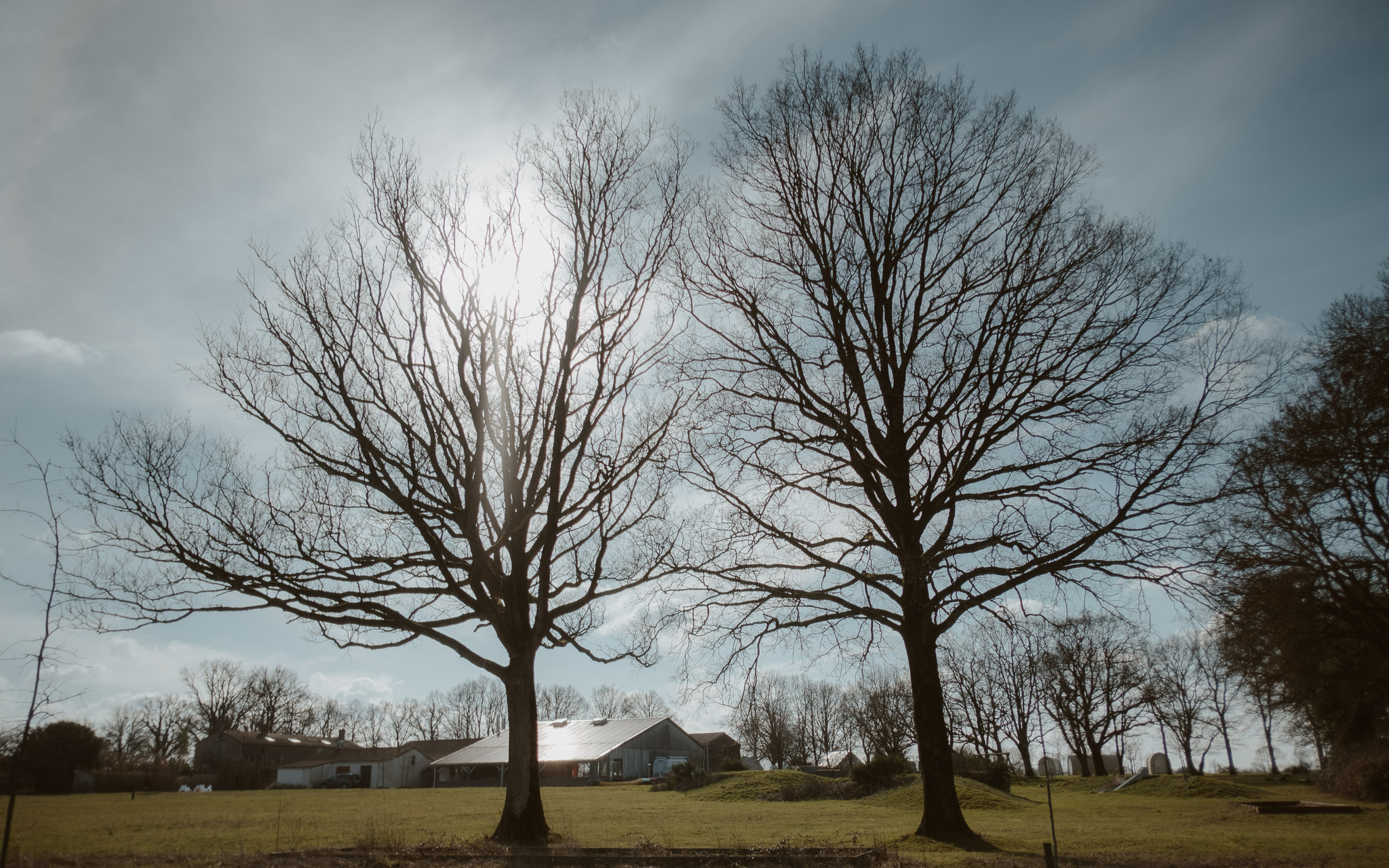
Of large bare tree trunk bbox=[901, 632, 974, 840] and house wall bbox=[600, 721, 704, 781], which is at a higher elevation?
large bare tree trunk bbox=[901, 632, 974, 840]

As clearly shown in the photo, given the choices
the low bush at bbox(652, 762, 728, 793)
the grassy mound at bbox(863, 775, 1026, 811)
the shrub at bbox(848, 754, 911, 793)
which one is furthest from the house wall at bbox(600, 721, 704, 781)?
the grassy mound at bbox(863, 775, 1026, 811)

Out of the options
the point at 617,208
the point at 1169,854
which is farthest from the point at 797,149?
the point at 1169,854

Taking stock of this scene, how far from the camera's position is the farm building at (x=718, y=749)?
231 ft

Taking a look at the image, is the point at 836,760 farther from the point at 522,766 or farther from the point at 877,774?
the point at 522,766

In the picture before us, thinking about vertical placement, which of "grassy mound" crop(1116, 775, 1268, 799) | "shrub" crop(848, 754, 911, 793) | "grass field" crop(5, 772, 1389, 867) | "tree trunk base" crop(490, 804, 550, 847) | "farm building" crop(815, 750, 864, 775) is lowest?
"farm building" crop(815, 750, 864, 775)

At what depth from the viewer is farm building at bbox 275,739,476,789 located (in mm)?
73062

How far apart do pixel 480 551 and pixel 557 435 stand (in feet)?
8.23

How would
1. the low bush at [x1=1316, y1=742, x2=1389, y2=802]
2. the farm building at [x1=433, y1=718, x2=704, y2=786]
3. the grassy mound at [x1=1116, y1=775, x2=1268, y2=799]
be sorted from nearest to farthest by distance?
the low bush at [x1=1316, y1=742, x2=1389, y2=802], the grassy mound at [x1=1116, y1=775, x2=1268, y2=799], the farm building at [x1=433, y1=718, x2=704, y2=786]

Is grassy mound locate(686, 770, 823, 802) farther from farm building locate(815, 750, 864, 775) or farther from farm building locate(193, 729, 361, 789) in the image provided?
Answer: farm building locate(193, 729, 361, 789)

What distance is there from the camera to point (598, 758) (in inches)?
2360

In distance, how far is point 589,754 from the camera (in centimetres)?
6159

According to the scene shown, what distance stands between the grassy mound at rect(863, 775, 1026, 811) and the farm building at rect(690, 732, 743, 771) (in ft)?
142

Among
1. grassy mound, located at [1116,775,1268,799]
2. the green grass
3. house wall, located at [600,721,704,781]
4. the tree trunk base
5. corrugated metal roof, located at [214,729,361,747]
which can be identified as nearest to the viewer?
the tree trunk base

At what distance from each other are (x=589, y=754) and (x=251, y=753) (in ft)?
133
